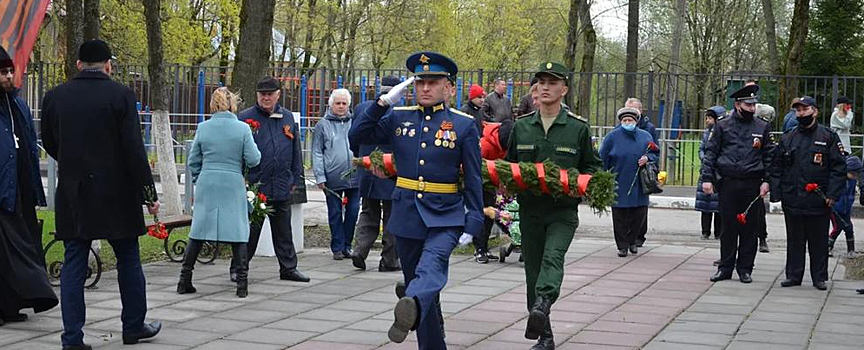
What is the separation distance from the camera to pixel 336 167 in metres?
13.2

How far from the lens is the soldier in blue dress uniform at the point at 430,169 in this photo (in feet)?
24.5

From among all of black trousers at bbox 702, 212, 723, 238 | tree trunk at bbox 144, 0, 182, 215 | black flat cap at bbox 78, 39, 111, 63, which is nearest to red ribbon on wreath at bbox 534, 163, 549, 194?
black flat cap at bbox 78, 39, 111, 63

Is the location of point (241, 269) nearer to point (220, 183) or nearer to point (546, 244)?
point (220, 183)

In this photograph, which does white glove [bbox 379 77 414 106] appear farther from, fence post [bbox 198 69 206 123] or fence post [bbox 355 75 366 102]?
fence post [bbox 198 69 206 123]

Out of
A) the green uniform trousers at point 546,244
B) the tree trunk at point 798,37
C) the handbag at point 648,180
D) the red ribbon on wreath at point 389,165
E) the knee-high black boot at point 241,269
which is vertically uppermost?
the tree trunk at point 798,37

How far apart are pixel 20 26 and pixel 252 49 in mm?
4008

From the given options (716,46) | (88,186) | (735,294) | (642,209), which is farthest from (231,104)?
(716,46)

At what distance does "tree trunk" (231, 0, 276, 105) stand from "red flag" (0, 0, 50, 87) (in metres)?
3.63

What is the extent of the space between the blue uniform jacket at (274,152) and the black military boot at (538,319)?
4146 mm

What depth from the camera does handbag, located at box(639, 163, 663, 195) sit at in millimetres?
14438

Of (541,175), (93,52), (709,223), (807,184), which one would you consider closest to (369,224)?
(807,184)

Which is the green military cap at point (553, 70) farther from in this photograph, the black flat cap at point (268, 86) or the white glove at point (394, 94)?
the black flat cap at point (268, 86)

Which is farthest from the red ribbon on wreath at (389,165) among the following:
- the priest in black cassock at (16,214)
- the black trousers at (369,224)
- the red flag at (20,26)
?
the black trousers at (369,224)

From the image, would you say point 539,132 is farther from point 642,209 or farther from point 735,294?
point 642,209
